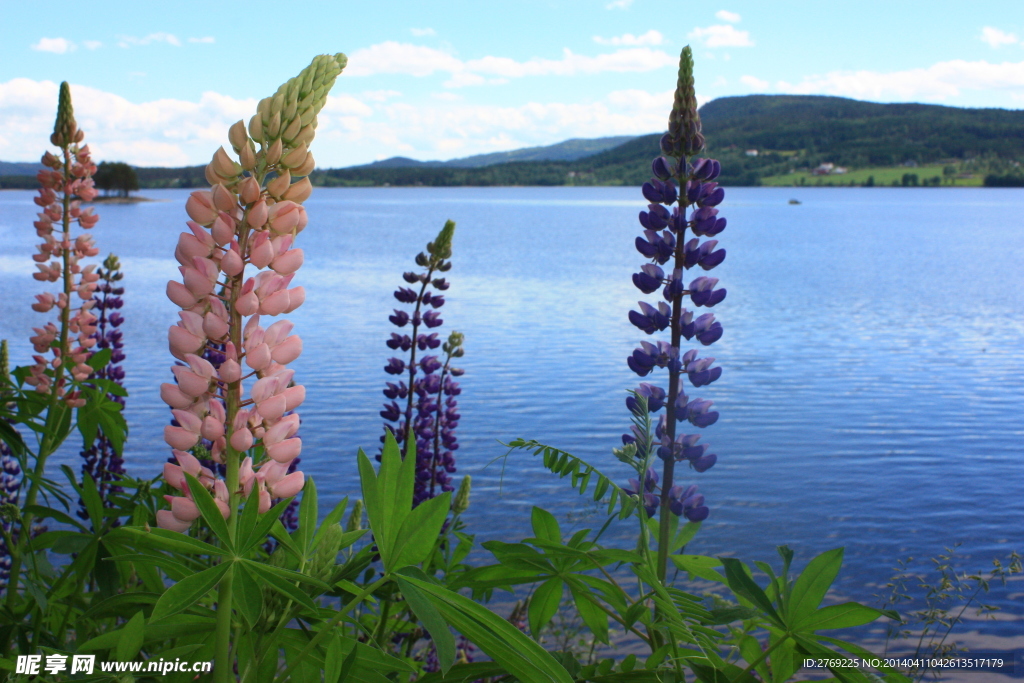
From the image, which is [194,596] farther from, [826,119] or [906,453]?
[826,119]

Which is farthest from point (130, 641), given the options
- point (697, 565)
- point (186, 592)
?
point (697, 565)

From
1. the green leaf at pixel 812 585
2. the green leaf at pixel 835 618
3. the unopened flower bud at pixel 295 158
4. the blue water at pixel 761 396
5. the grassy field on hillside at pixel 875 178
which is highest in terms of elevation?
the grassy field on hillside at pixel 875 178

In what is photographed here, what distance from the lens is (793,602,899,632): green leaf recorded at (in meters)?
1.21

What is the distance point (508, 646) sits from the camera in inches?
31.7

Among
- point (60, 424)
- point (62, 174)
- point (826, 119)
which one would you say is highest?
point (826, 119)

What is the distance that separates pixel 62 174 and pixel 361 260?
22.2 metres

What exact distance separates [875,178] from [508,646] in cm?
12957

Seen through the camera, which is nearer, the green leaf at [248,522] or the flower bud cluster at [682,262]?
the green leaf at [248,522]

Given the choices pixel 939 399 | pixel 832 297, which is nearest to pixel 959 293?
pixel 832 297

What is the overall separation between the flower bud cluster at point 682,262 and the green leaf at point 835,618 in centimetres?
90

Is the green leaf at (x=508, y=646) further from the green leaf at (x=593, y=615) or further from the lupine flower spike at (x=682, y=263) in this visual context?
the lupine flower spike at (x=682, y=263)

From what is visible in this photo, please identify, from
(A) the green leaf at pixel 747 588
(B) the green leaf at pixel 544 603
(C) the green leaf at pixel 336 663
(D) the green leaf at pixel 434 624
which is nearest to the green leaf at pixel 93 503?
→ (B) the green leaf at pixel 544 603

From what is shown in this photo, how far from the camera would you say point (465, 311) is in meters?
14.2

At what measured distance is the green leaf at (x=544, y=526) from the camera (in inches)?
56.3
